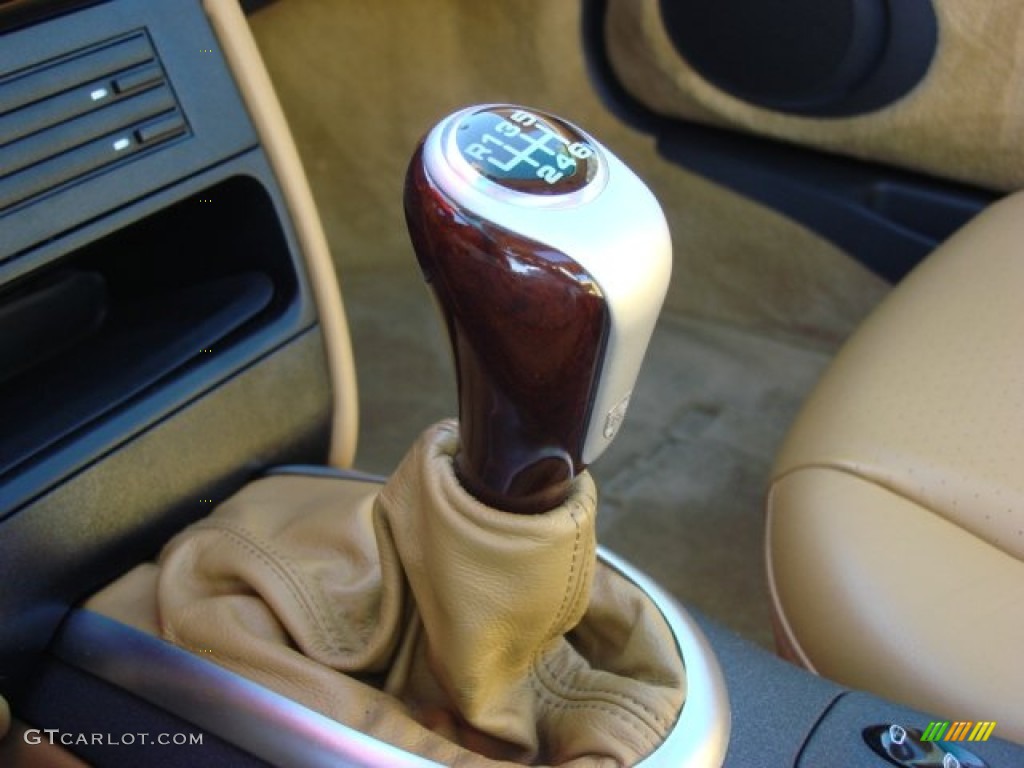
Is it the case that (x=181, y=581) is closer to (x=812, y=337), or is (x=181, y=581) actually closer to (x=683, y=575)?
(x=683, y=575)

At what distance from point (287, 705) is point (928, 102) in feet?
3.02

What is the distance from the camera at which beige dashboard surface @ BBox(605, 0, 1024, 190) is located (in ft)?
3.42

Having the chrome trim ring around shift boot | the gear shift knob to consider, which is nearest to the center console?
the chrome trim ring around shift boot

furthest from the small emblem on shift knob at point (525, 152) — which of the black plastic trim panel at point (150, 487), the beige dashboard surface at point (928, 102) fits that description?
the beige dashboard surface at point (928, 102)

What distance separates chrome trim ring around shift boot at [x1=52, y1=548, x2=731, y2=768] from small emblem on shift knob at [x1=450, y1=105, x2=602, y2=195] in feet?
0.89

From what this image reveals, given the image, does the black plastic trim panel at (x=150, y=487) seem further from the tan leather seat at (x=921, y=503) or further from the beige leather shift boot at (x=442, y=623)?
the tan leather seat at (x=921, y=503)

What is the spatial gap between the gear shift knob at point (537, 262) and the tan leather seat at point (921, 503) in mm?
327

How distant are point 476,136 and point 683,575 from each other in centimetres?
90

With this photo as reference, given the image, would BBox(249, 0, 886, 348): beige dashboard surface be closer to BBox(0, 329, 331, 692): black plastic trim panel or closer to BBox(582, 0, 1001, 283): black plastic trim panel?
BBox(582, 0, 1001, 283): black plastic trim panel

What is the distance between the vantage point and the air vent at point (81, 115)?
0.65 m

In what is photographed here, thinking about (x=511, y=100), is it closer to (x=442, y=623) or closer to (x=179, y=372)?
(x=179, y=372)

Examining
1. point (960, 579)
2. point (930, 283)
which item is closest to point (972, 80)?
point (930, 283)

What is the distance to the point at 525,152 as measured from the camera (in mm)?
424

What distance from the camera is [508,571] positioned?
1.57ft
